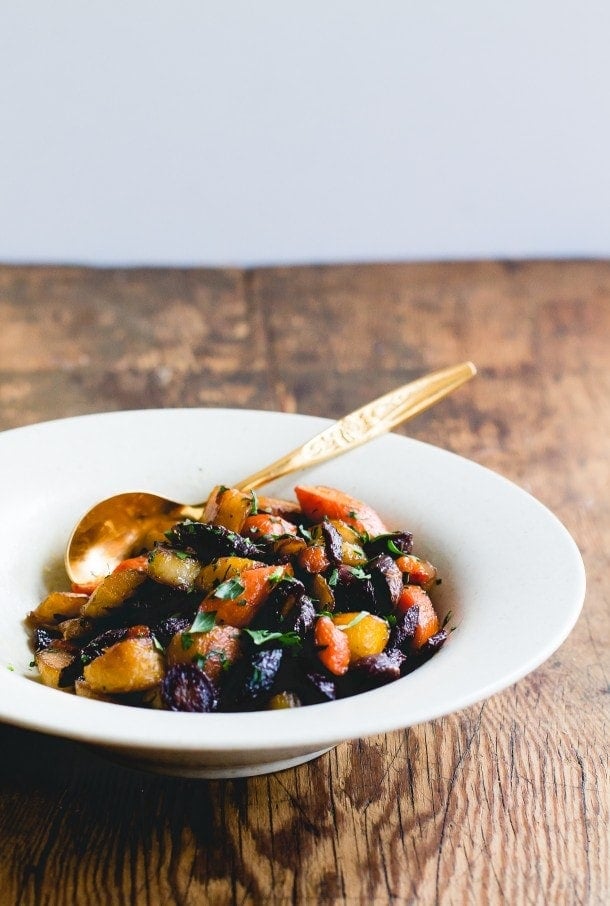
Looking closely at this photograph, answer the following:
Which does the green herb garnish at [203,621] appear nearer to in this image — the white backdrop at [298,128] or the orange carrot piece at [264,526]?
the orange carrot piece at [264,526]

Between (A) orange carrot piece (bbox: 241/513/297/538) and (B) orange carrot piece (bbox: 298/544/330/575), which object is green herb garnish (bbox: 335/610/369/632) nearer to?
(B) orange carrot piece (bbox: 298/544/330/575)

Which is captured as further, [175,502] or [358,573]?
[175,502]

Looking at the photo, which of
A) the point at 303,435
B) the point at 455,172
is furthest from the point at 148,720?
the point at 455,172

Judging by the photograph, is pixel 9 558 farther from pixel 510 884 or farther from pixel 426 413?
pixel 426 413

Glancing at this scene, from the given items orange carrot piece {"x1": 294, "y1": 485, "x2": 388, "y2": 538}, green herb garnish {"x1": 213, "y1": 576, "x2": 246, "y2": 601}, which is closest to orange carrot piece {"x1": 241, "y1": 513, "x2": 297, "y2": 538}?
orange carrot piece {"x1": 294, "y1": 485, "x2": 388, "y2": 538}

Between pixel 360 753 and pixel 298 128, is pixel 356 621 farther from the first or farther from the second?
pixel 298 128

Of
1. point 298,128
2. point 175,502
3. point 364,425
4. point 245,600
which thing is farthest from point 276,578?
point 298,128

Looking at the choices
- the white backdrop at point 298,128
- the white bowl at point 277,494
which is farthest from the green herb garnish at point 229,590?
the white backdrop at point 298,128

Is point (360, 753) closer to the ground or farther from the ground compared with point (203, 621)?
closer to the ground
